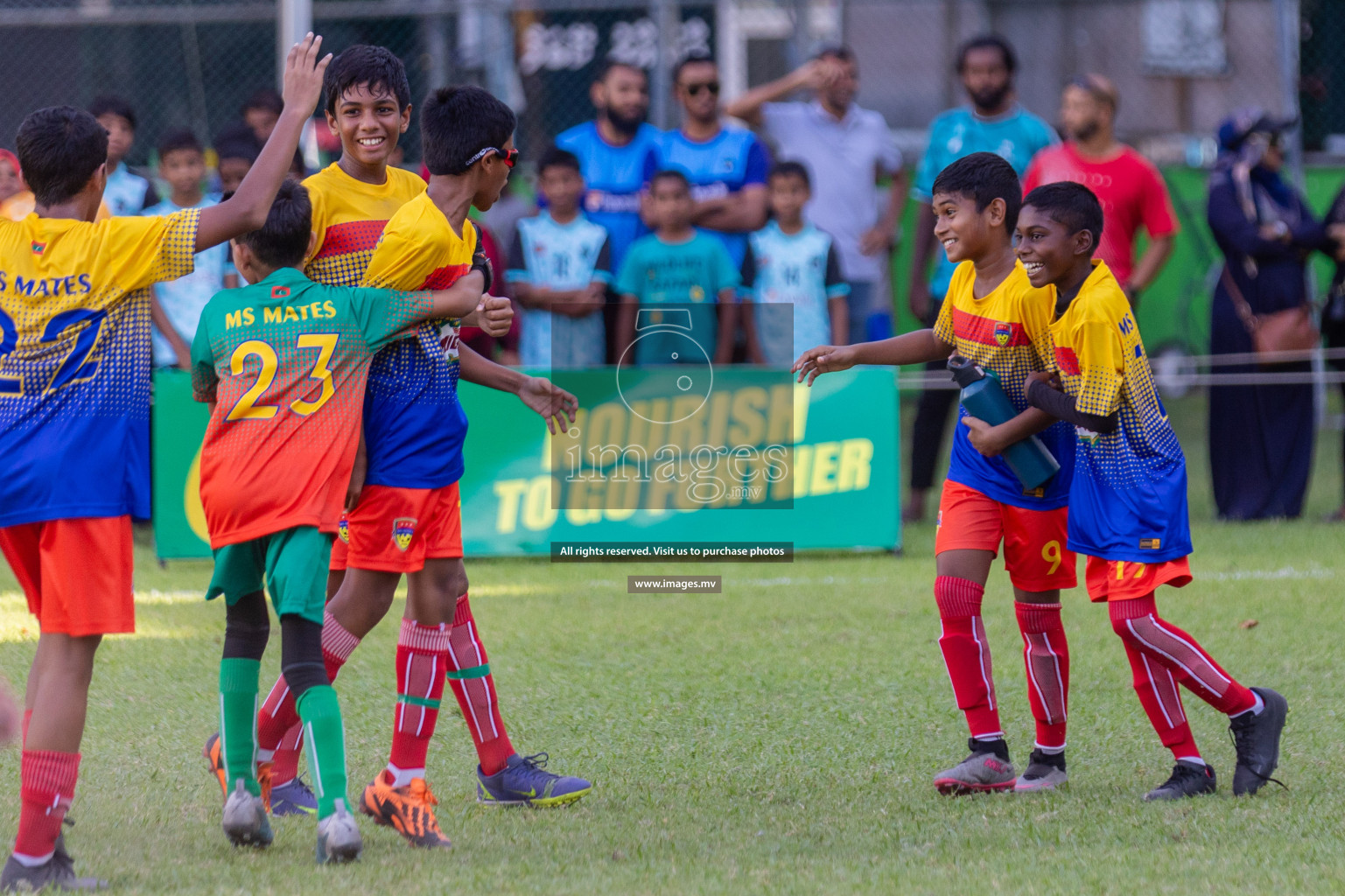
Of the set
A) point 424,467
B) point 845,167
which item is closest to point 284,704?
point 424,467

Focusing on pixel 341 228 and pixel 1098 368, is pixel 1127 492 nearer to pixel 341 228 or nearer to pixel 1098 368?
pixel 1098 368

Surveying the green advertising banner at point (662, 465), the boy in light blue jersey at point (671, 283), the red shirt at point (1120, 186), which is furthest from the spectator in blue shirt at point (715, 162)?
the red shirt at point (1120, 186)

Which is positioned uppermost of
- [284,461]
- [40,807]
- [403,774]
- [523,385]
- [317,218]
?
[317,218]

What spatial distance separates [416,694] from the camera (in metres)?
4.14

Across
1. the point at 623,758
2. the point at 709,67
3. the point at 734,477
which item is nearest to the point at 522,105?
the point at 709,67

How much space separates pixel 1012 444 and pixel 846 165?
599cm

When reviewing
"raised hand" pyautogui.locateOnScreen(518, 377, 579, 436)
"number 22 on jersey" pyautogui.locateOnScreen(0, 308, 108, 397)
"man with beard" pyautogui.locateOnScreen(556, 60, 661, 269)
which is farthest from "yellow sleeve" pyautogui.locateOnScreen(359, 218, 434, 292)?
"man with beard" pyautogui.locateOnScreen(556, 60, 661, 269)

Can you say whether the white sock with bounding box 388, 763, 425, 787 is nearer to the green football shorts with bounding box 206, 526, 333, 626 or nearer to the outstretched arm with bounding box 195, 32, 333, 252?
the green football shorts with bounding box 206, 526, 333, 626

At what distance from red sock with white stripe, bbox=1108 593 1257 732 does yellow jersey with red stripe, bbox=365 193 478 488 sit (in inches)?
75.3

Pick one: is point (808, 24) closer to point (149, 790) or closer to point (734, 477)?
point (734, 477)

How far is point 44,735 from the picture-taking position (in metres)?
3.60

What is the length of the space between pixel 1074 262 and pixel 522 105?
9.45 metres

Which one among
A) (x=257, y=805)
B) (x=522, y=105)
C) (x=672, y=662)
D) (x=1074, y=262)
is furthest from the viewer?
(x=522, y=105)

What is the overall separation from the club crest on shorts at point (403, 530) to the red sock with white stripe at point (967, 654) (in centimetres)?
154
